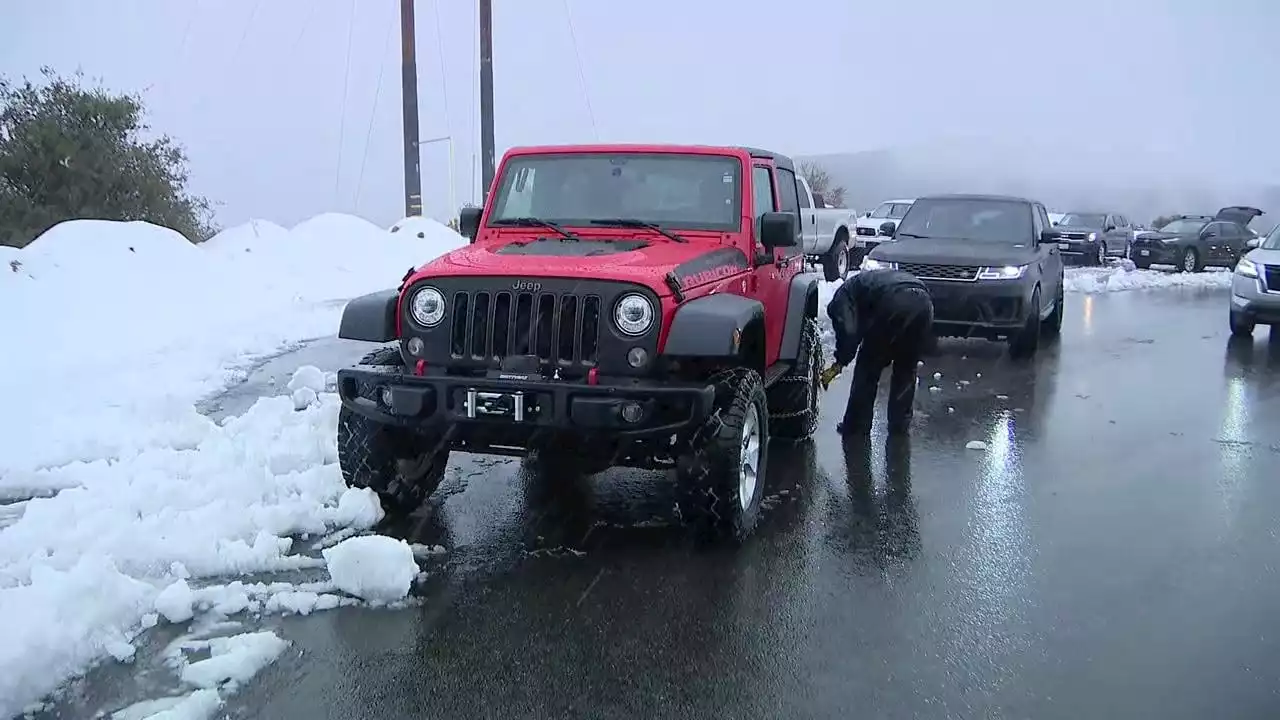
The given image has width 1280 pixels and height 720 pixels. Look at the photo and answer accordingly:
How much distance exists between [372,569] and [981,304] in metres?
8.76

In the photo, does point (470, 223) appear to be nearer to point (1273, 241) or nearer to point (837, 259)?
point (1273, 241)

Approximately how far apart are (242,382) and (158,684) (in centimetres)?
664

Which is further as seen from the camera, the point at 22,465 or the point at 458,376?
the point at 22,465

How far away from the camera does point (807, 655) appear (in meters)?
4.19

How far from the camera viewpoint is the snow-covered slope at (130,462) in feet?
13.9

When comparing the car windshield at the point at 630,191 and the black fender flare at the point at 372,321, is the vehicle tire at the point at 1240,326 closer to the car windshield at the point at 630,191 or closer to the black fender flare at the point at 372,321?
the car windshield at the point at 630,191

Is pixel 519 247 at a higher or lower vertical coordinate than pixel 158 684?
higher

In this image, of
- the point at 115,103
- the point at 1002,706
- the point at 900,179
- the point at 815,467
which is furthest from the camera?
the point at 900,179

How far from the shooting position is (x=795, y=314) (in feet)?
24.0

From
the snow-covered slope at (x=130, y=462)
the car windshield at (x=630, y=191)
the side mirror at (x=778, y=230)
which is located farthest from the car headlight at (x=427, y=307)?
the side mirror at (x=778, y=230)

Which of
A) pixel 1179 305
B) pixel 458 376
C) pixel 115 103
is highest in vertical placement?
pixel 115 103

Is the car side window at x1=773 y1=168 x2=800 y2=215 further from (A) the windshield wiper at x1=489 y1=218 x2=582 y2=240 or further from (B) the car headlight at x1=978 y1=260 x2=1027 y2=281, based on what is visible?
(B) the car headlight at x1=978 y1=260 x2=1027 y2=281

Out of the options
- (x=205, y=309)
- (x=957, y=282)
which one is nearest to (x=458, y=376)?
(x=957, y=282)

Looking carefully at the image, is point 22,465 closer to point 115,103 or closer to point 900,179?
point 115,103
